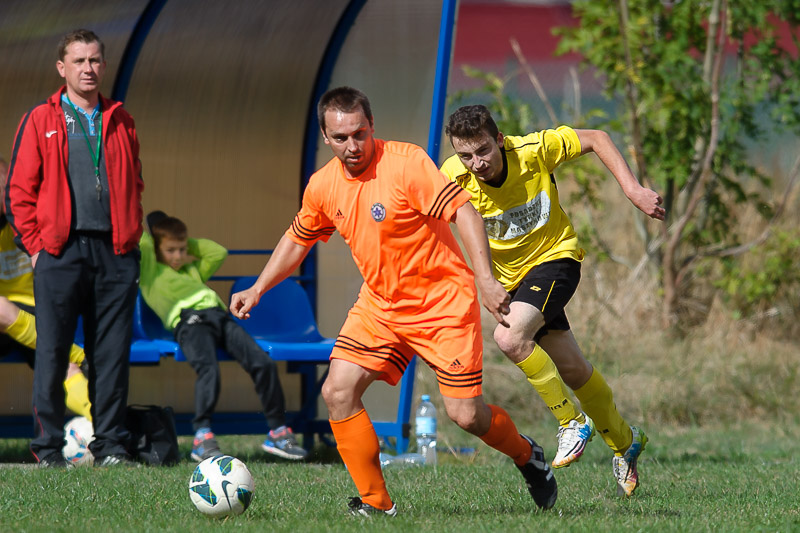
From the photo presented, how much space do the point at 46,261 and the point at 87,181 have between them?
1.80 ft

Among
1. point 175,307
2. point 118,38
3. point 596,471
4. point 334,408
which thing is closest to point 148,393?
point 175,307

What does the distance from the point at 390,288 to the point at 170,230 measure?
139 inches

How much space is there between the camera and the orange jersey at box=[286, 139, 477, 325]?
500 cm

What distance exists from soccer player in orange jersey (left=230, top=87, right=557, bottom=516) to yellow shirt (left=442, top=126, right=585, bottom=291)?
36.9 inches

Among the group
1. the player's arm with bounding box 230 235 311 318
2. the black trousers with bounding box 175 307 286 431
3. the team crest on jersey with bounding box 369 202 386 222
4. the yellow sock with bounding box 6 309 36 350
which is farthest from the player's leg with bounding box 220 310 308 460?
the team crest on jersey with bounding box 369 202 386 222

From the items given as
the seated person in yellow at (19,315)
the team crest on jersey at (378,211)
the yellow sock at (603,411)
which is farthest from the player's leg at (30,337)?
the yellow sock at (603,411)

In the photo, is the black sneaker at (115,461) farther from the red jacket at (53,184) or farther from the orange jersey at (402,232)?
the orange jersey at (402,232)

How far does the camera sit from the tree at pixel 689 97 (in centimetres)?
1102

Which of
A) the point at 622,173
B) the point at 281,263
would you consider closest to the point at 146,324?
the point at 281,263

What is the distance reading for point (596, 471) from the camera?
23.6 feet

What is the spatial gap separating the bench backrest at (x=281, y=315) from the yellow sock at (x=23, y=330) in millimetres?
1766

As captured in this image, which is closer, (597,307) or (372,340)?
(372,340)

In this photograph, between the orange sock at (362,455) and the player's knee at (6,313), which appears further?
the player's knee at (6,313)

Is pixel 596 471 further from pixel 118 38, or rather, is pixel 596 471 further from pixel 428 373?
pixel 118 38
